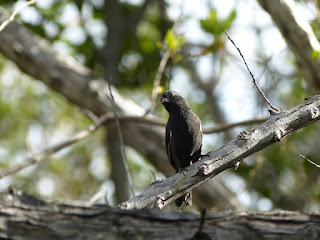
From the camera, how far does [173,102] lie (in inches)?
226

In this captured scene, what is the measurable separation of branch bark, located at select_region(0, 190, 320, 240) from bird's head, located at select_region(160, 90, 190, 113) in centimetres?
327

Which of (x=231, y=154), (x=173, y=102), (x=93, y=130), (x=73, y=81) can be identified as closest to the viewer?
(x=231, y=154)

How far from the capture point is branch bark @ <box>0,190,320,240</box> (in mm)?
2209

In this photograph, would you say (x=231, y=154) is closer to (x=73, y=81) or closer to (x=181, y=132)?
(x=181, y=132)

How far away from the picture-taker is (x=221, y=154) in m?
3.38

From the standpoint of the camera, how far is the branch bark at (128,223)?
2.21 m

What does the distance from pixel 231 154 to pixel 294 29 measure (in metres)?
2.79

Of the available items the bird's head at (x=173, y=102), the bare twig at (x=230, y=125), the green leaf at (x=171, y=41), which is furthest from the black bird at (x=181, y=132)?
the green leaf at (x=171, y=41)

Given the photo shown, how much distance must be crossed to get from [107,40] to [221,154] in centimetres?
542

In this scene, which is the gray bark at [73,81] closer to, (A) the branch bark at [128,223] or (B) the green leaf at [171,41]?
(B) the green leaf at [171,41]

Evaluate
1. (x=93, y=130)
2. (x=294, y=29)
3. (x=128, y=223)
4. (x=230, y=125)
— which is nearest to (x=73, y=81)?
(x=93, y=130)

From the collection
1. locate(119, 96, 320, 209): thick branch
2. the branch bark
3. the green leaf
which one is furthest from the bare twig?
the branch bark

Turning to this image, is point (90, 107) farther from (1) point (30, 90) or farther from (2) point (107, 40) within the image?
(1) point (30, 90)

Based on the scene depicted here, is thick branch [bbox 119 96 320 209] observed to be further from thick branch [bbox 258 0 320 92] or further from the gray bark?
the gray bark
